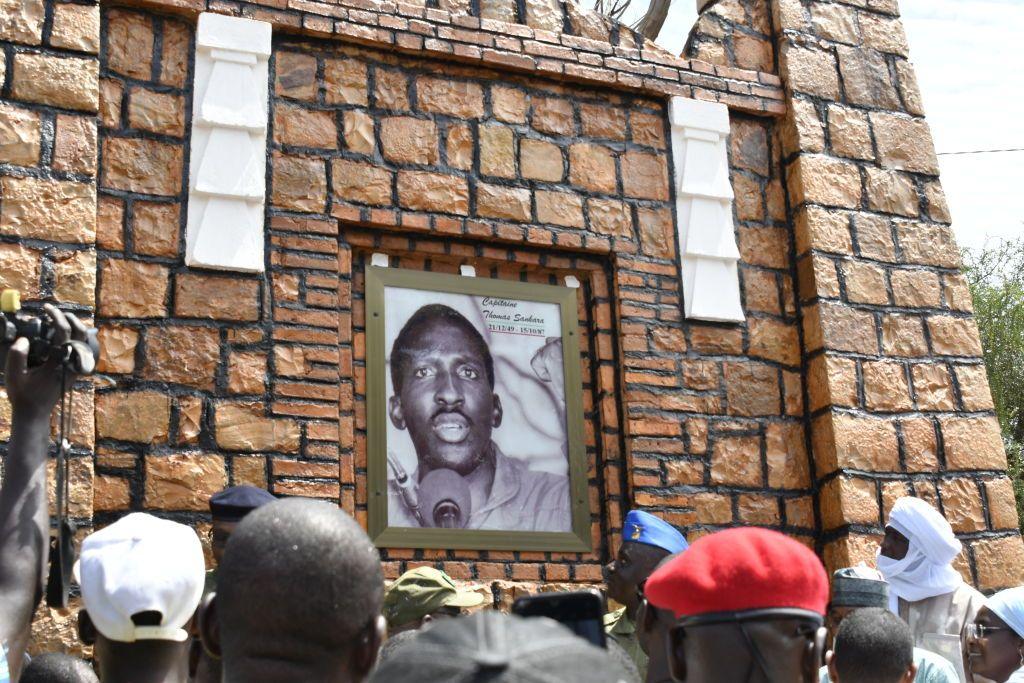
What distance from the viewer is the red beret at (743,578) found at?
7.51 feet

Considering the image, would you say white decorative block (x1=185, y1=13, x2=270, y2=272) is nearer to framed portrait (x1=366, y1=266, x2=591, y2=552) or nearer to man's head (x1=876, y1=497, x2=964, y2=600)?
framed portrait (x1=366, y1=266, x2=591, y2=552)

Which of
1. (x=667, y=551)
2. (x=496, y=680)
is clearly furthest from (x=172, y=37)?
(x=496, y=680)

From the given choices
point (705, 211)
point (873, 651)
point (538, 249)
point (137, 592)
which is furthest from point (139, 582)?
point (705, 211)

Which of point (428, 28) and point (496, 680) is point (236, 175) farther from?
point (496, 680)

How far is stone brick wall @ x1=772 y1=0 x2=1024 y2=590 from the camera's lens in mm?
6926

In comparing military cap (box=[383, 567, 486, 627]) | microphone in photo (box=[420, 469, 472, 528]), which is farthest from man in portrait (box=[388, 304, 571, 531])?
military cap (box=[383, 567, 486, 627])

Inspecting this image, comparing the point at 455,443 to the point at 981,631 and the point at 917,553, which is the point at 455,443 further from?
the point at 981,631

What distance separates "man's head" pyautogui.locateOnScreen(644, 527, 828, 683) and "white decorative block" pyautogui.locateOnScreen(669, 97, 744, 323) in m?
4.56

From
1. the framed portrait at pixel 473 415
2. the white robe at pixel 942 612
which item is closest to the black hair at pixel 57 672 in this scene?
the framed portrait at pixel 473 415

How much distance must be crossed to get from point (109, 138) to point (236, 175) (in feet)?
1.95

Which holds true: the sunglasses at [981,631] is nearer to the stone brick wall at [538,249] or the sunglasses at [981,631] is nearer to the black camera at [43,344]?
the stone brick wall at [538,249]

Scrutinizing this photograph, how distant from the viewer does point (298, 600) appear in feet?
6.45

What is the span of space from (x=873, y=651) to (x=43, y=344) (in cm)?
226

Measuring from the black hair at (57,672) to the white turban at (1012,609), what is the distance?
3.13m
